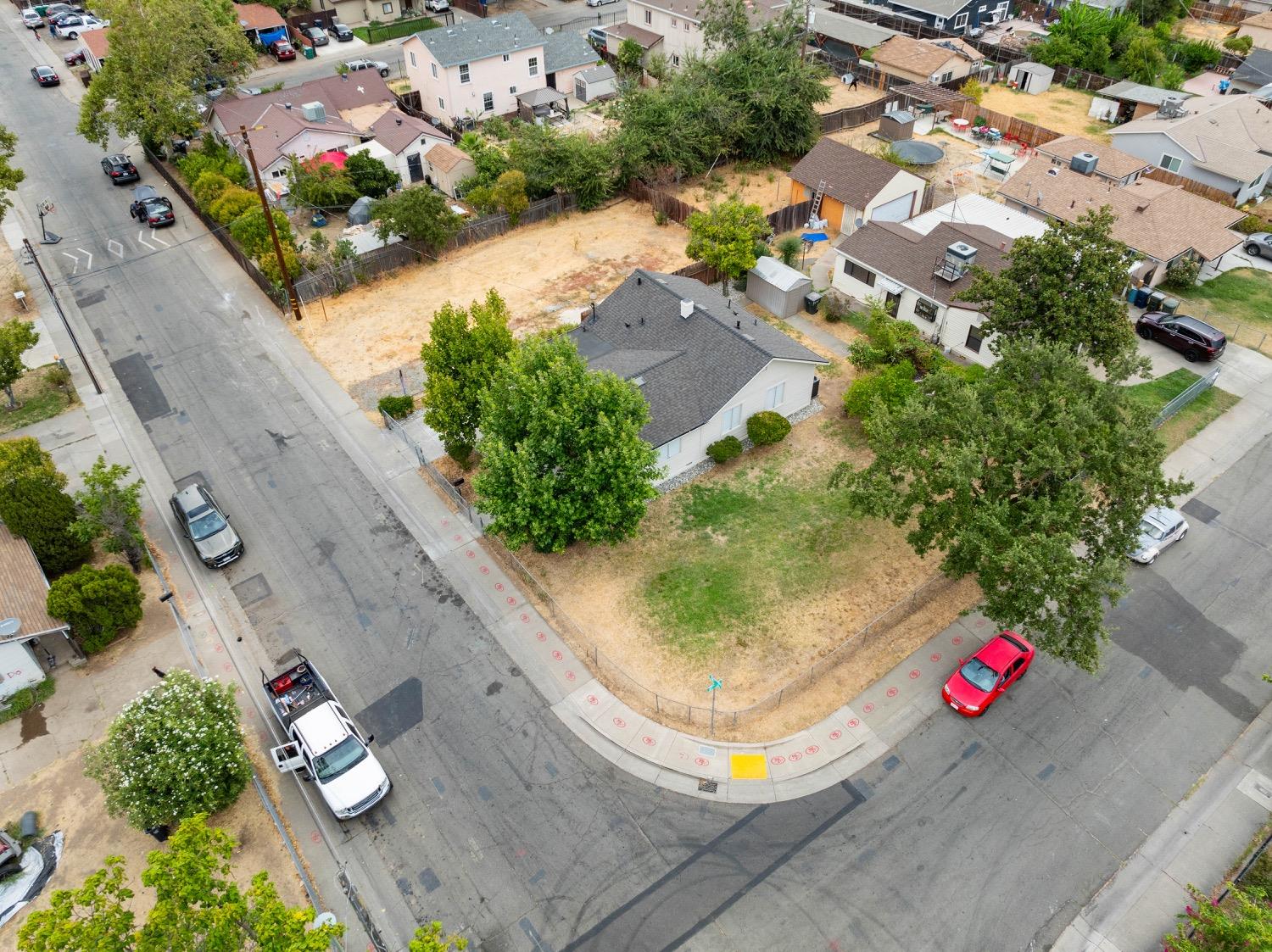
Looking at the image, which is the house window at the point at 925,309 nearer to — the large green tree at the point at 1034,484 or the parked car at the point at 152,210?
the large green tree at the point at 1034,484

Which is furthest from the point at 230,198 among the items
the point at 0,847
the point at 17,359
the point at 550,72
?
the point at 0,847

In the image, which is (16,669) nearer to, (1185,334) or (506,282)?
(506,282)

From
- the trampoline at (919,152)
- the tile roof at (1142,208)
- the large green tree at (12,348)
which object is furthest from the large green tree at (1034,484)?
the large green tree at (12,348)

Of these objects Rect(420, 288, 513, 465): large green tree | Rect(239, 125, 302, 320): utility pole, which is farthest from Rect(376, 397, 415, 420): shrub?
Rect(239, 125, 302, 320): utility pole

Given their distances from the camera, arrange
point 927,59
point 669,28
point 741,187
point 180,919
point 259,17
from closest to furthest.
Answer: point 180,919 < point 741,187 < point 927,59 < point 669,28 < point 259,17

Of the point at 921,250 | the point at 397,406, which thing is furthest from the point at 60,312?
the point at 921,250

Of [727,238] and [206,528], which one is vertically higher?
[727,238]

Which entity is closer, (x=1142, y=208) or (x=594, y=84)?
(x=1142, y=208)
